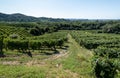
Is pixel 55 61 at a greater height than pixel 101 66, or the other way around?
pixel 101 66

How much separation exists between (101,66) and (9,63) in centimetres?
2685

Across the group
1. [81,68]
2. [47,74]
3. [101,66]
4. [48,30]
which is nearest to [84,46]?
[81,68]

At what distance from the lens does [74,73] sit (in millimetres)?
42906

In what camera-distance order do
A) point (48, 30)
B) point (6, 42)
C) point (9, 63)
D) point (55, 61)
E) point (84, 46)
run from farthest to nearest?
point (48, 30), point (84, 46), point (6, 42), point (55, 61), point (9, 63)

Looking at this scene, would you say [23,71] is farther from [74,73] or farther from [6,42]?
[6,42]

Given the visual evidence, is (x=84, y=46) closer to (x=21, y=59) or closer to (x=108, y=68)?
(x=21, y=59)

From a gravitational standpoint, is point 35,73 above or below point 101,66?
below

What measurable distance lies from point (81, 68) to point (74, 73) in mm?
3880

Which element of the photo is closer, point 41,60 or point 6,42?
point 41,60

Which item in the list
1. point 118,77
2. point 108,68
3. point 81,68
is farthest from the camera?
point 81,68

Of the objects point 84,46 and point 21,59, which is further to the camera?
point 84,46

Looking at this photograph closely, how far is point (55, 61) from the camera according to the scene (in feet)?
180

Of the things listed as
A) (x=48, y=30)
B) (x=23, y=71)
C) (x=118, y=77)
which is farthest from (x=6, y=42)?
(x=48, y=30)

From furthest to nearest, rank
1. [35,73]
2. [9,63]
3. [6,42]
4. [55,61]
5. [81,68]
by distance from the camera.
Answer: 1. [6,42]
2. [55,61]
3. [9,63]
4. [81,68]
5. [35,73]
